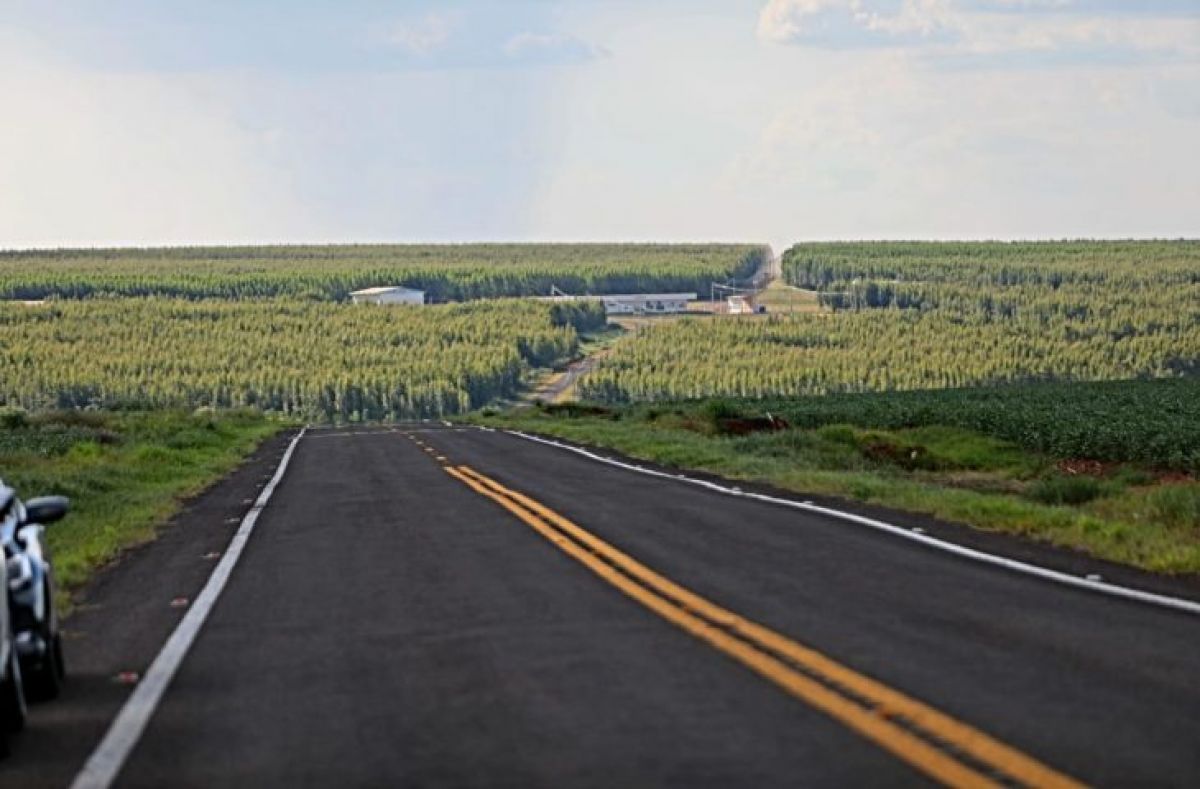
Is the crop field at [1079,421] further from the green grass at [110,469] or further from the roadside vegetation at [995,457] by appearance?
the green grass at [110,469]

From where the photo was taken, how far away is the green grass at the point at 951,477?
17.6 metres

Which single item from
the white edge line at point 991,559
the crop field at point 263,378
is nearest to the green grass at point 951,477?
the white edge line at point 991,559

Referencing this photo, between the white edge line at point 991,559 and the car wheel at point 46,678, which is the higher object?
→ the car wheel at point 46,678

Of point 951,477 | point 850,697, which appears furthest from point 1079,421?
point 850,697

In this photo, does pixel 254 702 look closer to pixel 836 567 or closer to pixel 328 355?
pixel 836 567

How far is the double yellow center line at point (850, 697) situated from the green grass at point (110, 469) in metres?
5.72

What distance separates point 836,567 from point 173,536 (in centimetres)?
909

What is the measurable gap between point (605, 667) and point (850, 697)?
5.37 feet

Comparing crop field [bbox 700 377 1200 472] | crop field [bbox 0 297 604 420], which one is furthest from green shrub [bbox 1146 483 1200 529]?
crop field [bbox 0 297 604 420]

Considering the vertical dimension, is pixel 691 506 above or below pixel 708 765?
below

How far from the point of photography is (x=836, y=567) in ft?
49.5

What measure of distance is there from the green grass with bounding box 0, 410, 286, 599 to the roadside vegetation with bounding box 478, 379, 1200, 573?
844 centimetres

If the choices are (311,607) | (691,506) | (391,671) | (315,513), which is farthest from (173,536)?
(391,671)

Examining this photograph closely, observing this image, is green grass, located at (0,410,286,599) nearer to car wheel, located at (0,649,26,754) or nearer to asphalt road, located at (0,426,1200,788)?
asphalt road, located at (0,426,1200,788)
